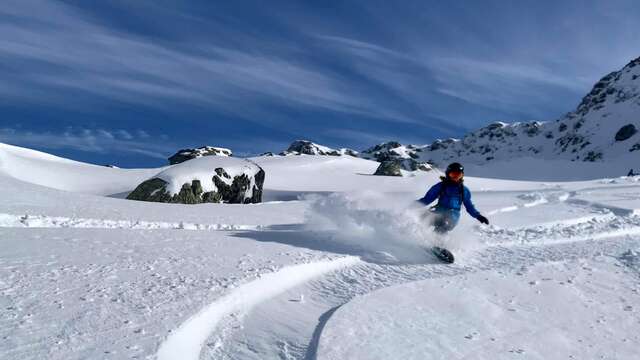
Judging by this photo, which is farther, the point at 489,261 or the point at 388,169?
the point at 388,169

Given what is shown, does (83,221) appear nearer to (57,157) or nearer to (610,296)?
(610,296)

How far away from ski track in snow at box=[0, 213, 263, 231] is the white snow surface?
0.12 ft

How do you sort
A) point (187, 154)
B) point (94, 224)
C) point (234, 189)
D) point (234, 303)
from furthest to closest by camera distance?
point (187, 154) < point (234, 189) < point (94, 224) < point (234, 303)

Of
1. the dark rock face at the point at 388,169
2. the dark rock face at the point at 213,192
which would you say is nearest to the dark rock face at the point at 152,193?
the dark rock face at the point at 213,192

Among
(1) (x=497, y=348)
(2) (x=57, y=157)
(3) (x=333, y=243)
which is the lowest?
(1) (x=497, y=348)

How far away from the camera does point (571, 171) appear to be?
100500 millimetres

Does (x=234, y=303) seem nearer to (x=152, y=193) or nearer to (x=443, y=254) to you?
(x=443, y=254)

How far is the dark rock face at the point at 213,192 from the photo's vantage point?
55.1 ft

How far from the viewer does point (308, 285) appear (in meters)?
6.99

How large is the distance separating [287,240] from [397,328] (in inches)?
163

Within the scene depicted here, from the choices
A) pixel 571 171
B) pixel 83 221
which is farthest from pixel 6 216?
pixel 571 171

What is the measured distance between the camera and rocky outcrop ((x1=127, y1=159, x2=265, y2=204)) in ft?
55.4

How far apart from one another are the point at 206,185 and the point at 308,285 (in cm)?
1172

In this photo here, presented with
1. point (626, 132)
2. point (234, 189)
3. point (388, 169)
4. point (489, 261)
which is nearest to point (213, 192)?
point (234, 189)
